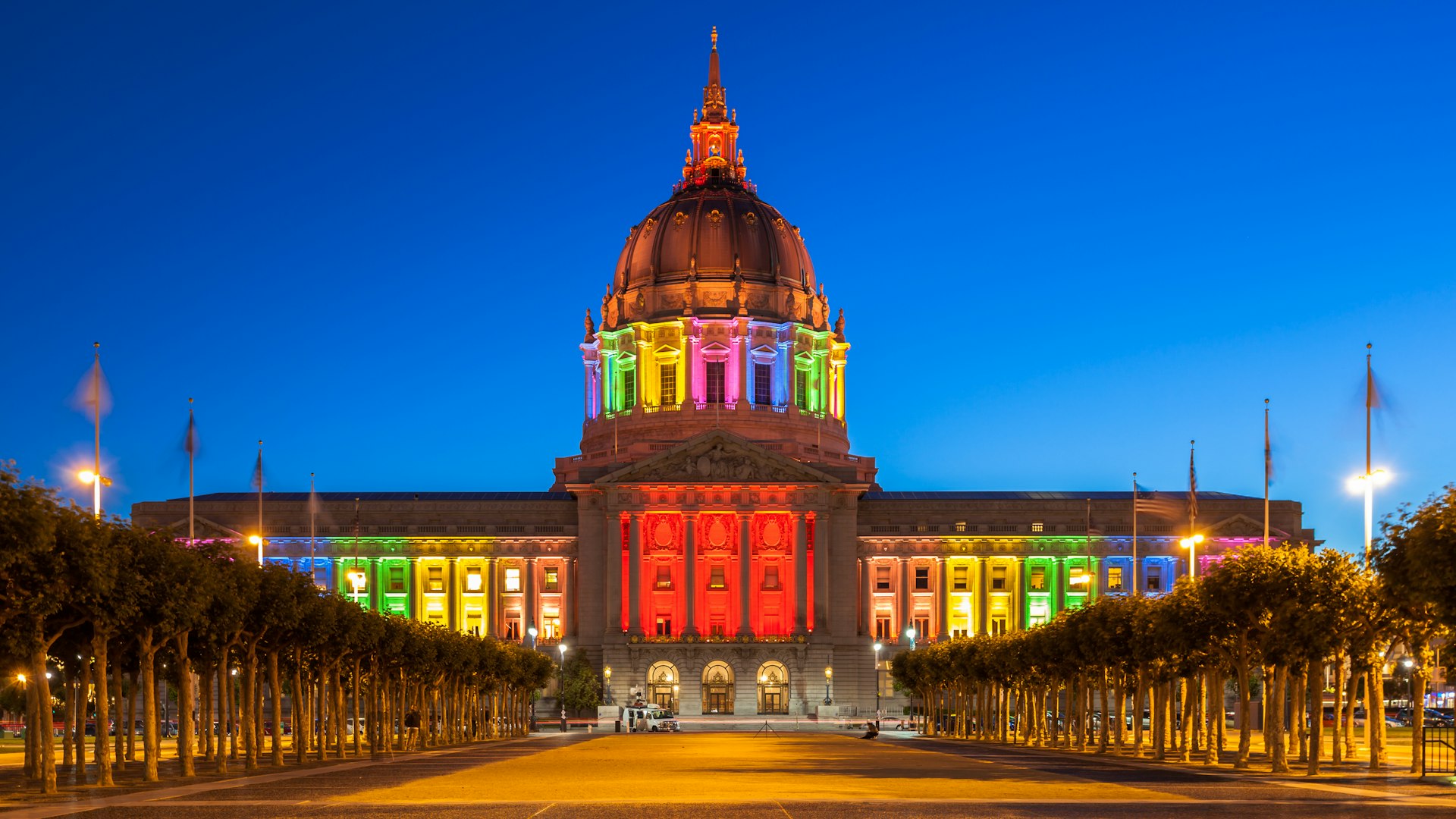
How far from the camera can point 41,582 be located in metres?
50.8

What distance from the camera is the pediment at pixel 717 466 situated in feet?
627

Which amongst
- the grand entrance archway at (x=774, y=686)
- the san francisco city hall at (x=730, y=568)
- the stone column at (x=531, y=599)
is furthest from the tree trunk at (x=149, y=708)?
the stone column at (x=531, y=599)

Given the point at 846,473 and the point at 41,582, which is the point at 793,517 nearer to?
the point at 846,473

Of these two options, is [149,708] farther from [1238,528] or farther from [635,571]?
[1238,528]

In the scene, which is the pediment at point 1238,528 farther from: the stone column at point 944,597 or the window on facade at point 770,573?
the window on facade at point 770,573

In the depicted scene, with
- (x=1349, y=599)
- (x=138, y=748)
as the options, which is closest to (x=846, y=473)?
(x=138, y=748)

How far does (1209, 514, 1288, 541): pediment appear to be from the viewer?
7569 inches

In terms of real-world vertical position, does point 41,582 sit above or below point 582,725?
above

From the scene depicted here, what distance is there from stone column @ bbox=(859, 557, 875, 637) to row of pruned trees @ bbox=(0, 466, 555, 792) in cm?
9146

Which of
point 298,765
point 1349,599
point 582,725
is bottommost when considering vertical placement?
point 582,725

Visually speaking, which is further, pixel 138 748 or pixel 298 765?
pixel 138 748

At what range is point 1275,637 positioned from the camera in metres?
66.2

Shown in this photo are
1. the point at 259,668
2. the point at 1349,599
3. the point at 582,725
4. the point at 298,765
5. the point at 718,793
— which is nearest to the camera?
the point at 718,793

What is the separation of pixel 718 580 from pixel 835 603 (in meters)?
12.5
